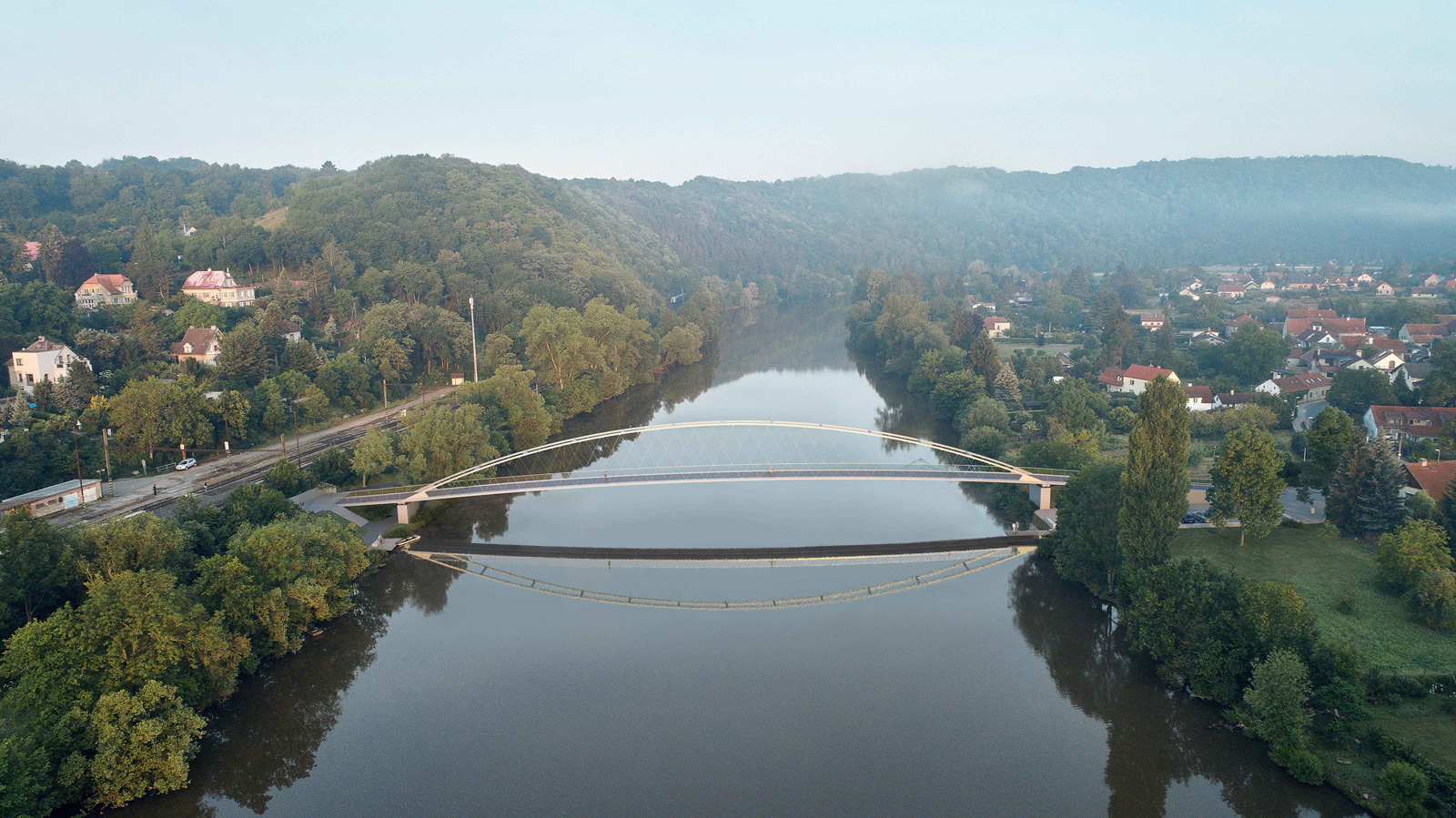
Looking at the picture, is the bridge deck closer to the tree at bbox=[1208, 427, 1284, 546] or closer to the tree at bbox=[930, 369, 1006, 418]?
the tree at bbox=[1208, 427, 1284, 546]

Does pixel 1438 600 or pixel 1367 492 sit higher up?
pixel 1367 492

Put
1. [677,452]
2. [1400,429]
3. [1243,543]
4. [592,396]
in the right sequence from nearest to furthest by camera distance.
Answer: [1243,543], [1400,429], [677,452], [592,396]

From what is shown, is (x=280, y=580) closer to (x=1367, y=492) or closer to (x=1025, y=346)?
(x=1367, y=492)

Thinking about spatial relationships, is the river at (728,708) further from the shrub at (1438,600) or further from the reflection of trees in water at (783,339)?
the reflection of trees in water at (783,339)

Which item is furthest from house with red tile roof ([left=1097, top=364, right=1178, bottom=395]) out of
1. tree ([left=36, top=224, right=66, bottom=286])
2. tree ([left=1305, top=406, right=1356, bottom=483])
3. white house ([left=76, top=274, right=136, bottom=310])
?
tree ([left=36, top=224, right=66, bottom=286])

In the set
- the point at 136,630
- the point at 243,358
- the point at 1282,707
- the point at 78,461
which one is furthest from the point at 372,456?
the point at 1282,707

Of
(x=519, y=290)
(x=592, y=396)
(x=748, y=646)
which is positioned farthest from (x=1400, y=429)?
(x=519, y=290)

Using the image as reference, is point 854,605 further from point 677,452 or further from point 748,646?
point 677,452
